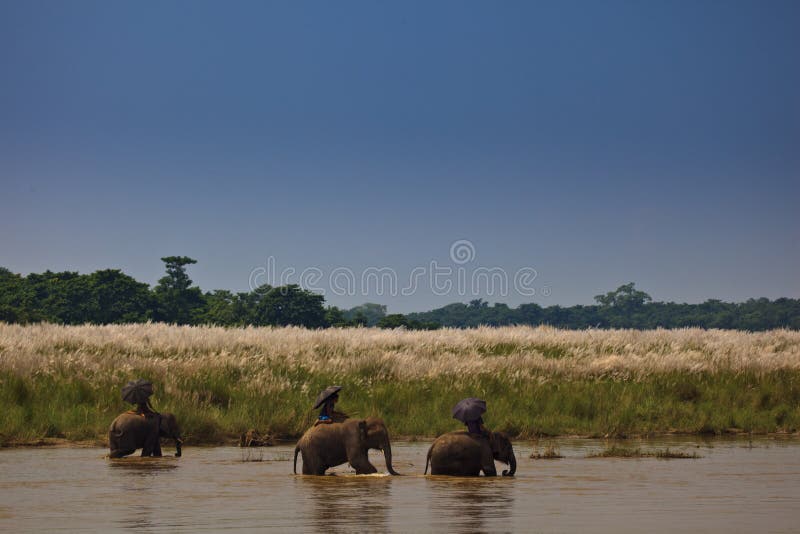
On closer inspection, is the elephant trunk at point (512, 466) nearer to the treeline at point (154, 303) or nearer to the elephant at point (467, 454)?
the elephant at point (467, 454)

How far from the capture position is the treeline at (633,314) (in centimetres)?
14775

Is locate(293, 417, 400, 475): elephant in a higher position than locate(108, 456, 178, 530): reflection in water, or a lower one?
higher

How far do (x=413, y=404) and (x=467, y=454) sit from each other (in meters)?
10.5

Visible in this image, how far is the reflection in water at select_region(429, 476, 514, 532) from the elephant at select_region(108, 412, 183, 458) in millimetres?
5478

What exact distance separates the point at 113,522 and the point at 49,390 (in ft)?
45.6

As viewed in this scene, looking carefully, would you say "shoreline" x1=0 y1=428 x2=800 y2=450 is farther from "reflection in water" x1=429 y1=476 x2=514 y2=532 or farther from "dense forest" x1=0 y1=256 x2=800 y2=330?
"dense forest" x1=0 y1=256 x2=800 y2=330

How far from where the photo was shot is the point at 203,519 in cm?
1202

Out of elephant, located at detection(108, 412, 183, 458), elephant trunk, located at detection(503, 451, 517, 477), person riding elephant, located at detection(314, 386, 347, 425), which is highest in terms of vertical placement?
person riding elephant, located at detection(314, 386, 347, 425)

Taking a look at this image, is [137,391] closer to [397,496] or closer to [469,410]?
[469,410]

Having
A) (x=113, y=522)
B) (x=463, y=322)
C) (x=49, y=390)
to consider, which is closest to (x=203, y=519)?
(x=113, y=522)

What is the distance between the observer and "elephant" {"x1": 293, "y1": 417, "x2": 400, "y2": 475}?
53.0 ft

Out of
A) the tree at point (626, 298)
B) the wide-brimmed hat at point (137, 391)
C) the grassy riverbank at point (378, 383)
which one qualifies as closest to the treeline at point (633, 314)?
the tree at point (626, 298)

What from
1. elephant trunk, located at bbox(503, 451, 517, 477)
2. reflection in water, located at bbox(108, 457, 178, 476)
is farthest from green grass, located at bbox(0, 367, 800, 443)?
elephant trunk, located at bbox(503, 451, 517, 477)

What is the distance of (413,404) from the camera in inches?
1046
